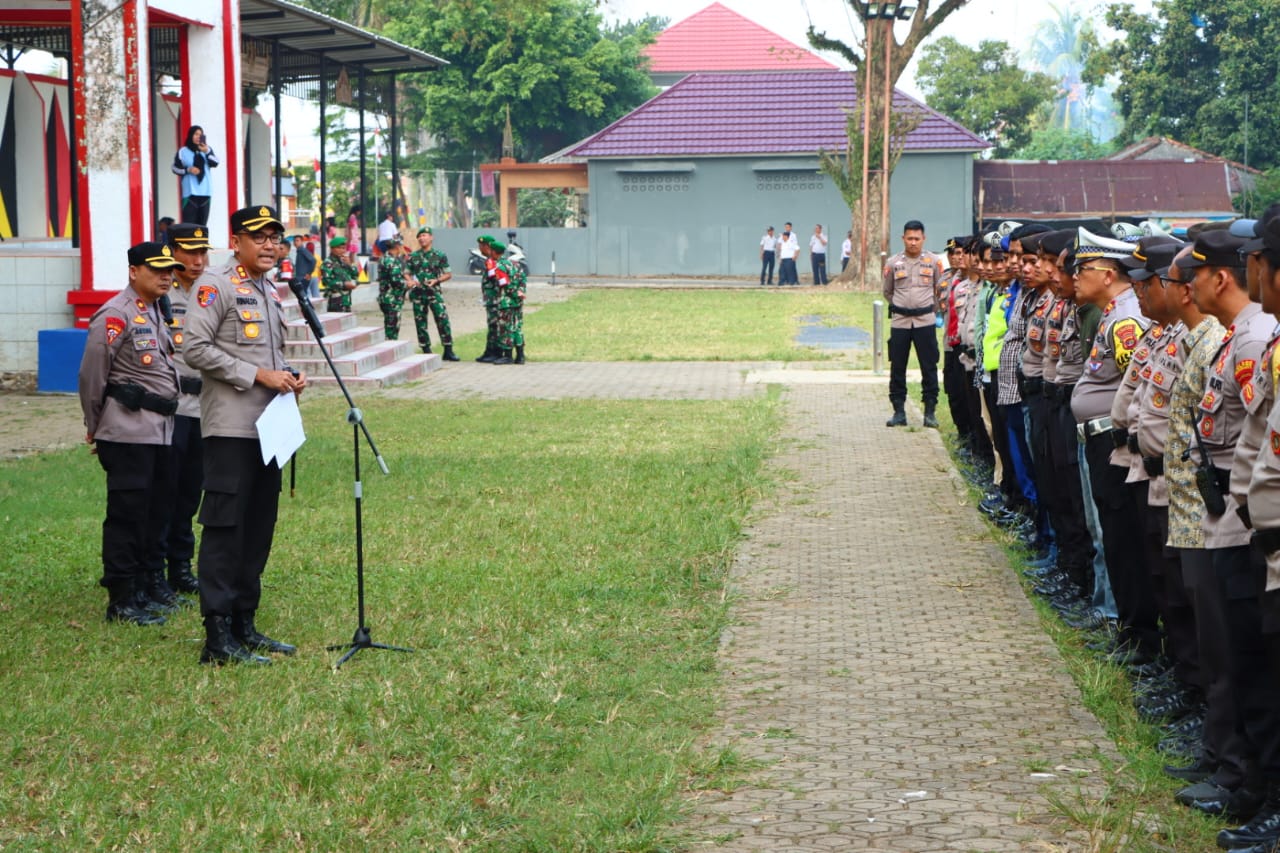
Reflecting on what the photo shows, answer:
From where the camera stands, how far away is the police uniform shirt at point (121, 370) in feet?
24.2

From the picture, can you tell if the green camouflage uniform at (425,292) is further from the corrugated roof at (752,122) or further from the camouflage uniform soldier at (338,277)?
the corrugated roof at (752,122)

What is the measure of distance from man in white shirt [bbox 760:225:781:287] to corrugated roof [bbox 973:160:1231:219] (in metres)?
6.41

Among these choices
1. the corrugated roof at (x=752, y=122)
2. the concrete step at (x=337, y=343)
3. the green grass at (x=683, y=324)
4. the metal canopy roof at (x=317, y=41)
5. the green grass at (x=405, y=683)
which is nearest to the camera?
the green grass at (x=405, y=683)

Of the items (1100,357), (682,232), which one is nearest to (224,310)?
(1100,357)

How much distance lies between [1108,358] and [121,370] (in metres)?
4.50

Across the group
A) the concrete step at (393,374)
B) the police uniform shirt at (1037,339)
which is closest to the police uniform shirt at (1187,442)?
the police uniform shirt at (1037,339)

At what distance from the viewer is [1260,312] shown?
4676 mm

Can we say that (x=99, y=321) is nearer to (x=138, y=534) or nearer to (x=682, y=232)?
(x=138, y=534)

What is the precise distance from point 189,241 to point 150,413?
0.84 metres

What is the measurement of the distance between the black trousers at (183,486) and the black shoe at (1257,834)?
5201mm

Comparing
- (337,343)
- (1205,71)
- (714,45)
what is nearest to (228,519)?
(337,343)

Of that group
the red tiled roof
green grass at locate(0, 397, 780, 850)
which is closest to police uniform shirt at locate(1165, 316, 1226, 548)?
green grass at locate(0, 397, 780, 850)

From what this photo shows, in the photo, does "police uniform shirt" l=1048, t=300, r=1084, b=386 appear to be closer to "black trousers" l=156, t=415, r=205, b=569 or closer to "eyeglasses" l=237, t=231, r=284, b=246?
"eyeglasses" l=237, t=231, r=284, b=246

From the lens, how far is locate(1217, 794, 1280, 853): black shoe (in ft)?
14.5
